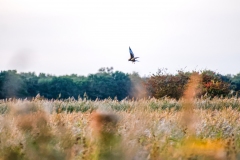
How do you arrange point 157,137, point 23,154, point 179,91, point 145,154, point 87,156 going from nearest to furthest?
point 23,154 → point 87,156 → point 145,154 → point 157,137 → point 179,91

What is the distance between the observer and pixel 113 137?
9.21ft

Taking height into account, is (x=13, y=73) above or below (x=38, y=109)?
above

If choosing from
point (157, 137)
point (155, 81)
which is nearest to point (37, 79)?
point (155, 81)

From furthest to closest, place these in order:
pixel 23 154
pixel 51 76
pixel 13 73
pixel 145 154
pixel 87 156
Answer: pixel 51 76 → pixel 145 154 → pixel 87 156 → pixel 23 154 → pixel 13 73

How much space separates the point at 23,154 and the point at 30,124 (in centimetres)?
19

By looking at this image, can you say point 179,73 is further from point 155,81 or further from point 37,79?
point 37,79

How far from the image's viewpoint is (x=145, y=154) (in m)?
3.84

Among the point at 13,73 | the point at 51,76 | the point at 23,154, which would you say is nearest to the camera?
the point at 13,73

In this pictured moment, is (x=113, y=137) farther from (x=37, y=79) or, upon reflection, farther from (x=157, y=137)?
(x=37, y=79)

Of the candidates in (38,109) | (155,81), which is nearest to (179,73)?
(155,81)

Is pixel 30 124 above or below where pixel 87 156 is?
above

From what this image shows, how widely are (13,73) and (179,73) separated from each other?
1061 inches

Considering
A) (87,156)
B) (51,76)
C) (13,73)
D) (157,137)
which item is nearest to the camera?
(13,73)

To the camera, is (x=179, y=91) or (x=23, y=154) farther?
(x=179, y=91)
